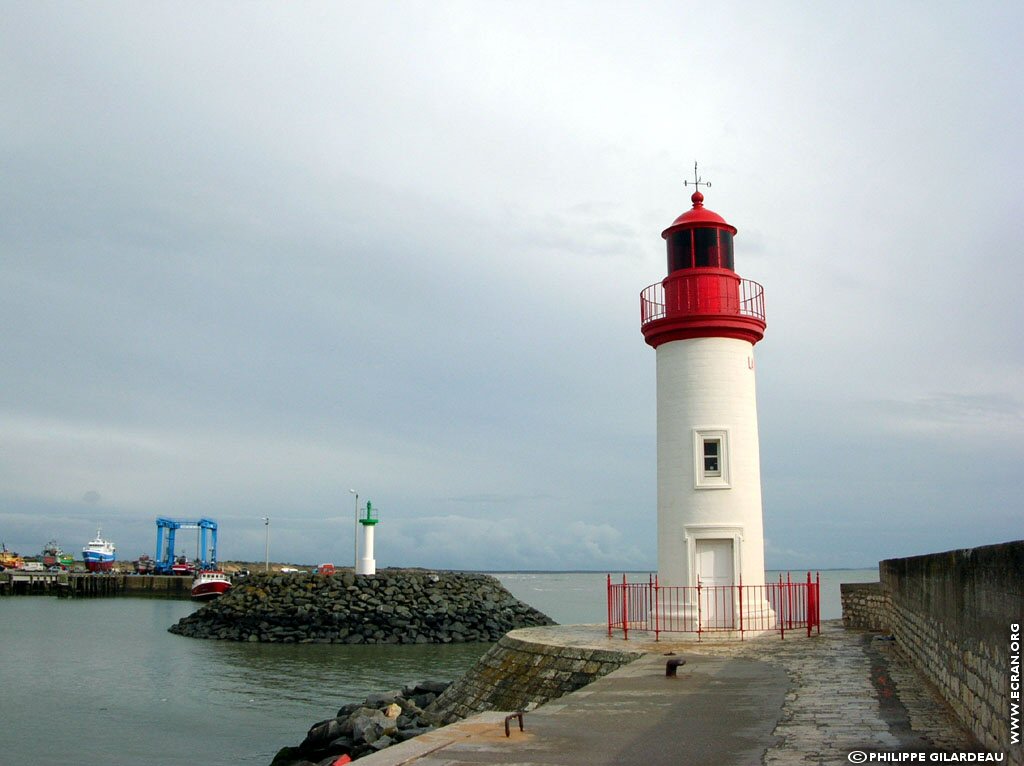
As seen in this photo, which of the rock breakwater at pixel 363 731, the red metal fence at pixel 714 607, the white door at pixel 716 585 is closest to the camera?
the rock breakwater at pixel 363 731

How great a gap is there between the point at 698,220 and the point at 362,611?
23082mm

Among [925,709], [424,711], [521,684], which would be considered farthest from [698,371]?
[925,709]

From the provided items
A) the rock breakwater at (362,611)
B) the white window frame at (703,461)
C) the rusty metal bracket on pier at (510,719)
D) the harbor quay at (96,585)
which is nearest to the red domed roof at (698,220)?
the white window frame at (703,461)

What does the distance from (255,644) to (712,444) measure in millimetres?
23191

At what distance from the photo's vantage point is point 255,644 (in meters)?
34.2

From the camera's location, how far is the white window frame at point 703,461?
53.9 feet

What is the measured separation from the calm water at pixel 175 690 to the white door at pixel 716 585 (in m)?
8.07

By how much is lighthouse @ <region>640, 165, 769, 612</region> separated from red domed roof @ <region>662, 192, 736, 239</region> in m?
0.02

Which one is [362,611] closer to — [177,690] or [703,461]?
[177,690]

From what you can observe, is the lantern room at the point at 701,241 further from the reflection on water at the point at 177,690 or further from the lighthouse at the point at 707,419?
the reflection on water at the point at 177,690

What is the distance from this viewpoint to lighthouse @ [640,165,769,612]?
16419 millimetres

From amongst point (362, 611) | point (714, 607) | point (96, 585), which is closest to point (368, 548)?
point (362, 611)

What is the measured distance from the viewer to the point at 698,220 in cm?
1703

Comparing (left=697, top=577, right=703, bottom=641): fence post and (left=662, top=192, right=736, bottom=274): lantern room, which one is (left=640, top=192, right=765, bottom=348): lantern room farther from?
(left=697, top=577, right=703, bottom=641): fence post
